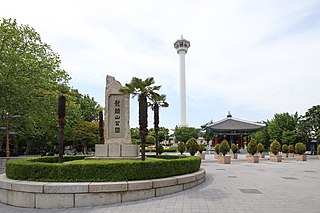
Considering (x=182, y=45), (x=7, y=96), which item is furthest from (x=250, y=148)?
(x=182, y=45)

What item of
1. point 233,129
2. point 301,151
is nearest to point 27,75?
point 301,151

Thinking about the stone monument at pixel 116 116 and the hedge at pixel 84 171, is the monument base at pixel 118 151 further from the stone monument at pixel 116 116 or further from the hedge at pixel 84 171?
the hedge at pixel 84 171

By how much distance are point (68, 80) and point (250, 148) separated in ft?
60.5

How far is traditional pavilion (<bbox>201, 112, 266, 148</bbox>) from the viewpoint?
46.4 m

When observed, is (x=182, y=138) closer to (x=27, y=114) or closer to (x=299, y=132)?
(x=299, y=132)

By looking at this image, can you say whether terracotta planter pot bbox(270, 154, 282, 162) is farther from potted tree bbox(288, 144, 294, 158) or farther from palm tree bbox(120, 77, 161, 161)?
palm tree bbox(120, 77, 161, 161)

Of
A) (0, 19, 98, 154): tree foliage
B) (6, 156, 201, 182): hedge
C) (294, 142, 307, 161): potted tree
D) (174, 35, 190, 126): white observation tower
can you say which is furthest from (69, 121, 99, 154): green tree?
(174, 35, 190, 126): white observation tower

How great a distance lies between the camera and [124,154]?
37.7 feet

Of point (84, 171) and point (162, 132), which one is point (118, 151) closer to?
point (84, 171)

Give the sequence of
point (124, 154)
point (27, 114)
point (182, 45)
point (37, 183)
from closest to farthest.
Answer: point (37, 183) < point (124, 154) < point (27, 114) < point (182, 45)

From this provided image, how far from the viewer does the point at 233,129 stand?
46.8m

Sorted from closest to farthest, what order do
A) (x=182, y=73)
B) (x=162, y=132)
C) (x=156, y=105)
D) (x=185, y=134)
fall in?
(x=156, y=105) < (x=185, y=134) < (x=162, y=132) < (x=182, y=73)

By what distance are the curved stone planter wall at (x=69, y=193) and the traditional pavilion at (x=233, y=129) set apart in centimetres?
4025

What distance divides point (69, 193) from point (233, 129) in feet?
142
